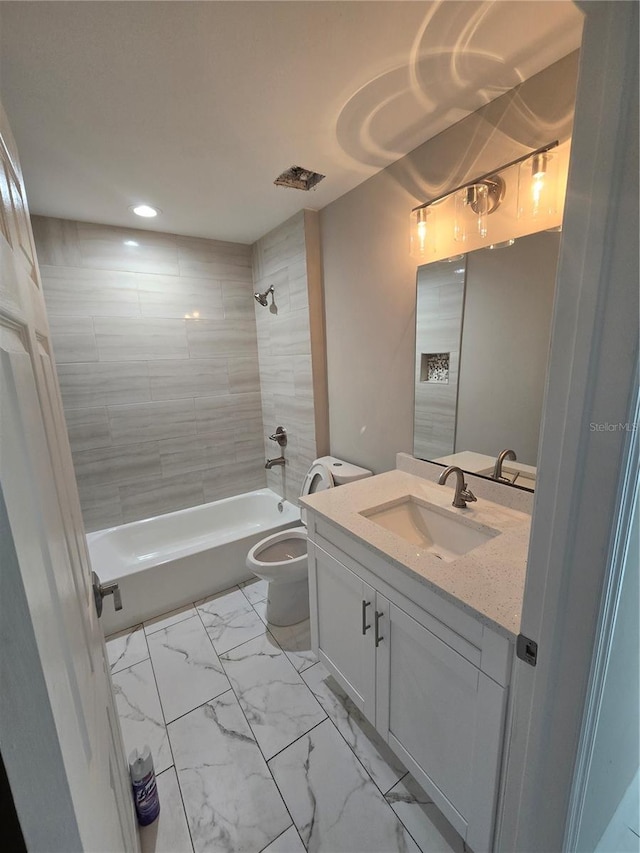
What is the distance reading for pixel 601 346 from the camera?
1.59 feet

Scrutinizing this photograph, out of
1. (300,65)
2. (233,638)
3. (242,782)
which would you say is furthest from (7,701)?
(233,638)

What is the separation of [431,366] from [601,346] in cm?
115

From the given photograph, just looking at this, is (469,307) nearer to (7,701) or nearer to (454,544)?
(454,544)

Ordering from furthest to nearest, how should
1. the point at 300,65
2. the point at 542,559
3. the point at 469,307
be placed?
the point at 469,307, the point at 300,65, the point at 542,559

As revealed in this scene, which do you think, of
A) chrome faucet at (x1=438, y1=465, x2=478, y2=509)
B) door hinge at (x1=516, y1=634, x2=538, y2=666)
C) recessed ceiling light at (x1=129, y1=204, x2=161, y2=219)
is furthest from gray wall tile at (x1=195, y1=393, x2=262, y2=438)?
door hinge at (x1=516, y1=634, x2=538, y2=666)

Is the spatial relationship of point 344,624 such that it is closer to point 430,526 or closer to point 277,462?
point 430,526

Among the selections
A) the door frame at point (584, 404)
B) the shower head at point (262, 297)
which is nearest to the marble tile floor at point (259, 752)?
the door frame at point (584, 404)

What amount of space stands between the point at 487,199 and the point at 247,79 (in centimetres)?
92

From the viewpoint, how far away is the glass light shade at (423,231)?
1.49 meters

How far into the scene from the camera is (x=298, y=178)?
173 cm

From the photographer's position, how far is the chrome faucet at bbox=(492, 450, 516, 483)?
4.51 feet

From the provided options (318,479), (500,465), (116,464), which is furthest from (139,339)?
(500,465)

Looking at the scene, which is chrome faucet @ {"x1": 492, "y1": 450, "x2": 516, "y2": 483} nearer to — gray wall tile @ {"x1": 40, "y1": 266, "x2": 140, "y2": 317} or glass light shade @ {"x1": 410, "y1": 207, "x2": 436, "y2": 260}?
glass light shade @ {"x1": 410, "y1": 207, "x2": 436, "y2": 260}

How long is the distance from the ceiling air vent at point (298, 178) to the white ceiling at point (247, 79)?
Result: 54 millimetres
